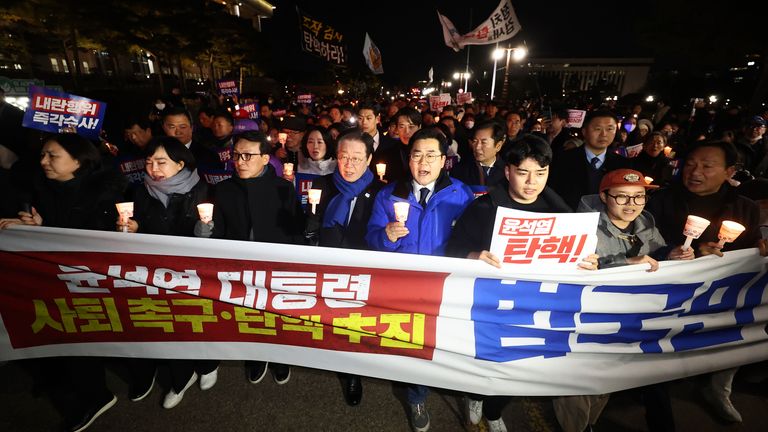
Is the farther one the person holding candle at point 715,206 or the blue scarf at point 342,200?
the blue scarf at point 342,200

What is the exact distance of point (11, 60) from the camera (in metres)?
22.0

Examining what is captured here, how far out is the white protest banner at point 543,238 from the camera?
7.63 feet

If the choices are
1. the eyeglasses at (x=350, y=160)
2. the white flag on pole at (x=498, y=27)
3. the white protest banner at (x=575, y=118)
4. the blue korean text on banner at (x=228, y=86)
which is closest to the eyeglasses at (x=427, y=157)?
the eyeglasses at (x=350, y=160)

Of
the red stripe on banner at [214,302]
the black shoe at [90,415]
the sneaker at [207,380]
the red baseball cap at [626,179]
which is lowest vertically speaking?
the black shoe at [90,415]

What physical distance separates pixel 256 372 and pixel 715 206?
170 inches

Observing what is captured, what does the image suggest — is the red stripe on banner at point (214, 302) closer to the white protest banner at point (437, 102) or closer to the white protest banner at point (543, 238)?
the white protest banner at point (543, 238)

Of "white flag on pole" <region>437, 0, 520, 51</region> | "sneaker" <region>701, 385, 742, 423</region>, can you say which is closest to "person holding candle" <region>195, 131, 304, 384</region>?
"sneaker" <region>701, 385, 742, 423</region>

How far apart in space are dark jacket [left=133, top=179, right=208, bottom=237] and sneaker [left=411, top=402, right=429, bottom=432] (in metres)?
2.40

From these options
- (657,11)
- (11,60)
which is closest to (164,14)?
(11,60)

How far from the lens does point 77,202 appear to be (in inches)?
122

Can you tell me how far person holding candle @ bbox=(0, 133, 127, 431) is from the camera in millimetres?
3049

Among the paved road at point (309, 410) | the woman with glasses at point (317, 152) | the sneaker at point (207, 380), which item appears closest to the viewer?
the paved road at point (309, 410)

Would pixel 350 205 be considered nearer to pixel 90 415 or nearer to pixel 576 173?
pixel 90 415

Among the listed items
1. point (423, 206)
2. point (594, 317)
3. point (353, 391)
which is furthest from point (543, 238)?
point (353, 391)
